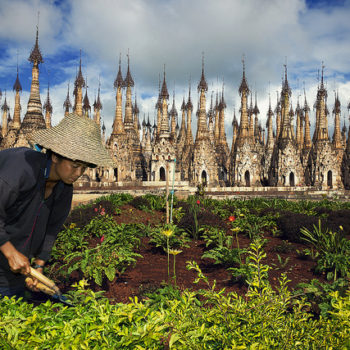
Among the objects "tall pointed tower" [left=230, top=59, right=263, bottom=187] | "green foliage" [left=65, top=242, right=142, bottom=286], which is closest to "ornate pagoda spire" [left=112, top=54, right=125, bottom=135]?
"tall pointed tower" [left=230, top=59, right=263, bottom=187]

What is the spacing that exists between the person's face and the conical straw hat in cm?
12

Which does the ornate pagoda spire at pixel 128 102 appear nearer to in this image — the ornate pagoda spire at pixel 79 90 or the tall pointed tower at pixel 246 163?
the ornate pagoda spire at pixel 79 90

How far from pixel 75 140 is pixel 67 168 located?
287 millimetres

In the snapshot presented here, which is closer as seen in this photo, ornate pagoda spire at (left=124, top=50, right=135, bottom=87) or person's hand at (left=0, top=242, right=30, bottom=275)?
person's hand at (left=0, top=242, right=30, bottom=275)

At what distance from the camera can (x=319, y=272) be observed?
531cm

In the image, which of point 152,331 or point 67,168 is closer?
point 152,331

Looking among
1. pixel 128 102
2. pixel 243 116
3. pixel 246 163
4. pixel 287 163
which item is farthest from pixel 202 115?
pixel 287 163

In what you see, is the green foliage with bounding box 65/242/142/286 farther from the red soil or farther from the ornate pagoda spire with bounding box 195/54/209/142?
the ornate pagoda spire with bounding box 195/54/209/142

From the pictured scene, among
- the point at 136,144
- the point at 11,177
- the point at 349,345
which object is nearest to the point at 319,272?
the point at 349,345

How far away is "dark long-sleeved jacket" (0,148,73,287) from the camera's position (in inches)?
98.6

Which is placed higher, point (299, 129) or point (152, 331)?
point (299, 129)

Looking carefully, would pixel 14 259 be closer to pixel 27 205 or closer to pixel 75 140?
pixel 27 205

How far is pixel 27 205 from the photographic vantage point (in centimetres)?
282

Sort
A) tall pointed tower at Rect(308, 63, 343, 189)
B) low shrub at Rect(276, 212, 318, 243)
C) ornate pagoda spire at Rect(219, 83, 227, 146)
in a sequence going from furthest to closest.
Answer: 1. ornate pagoda spire at Rect(219, 83, 227, 146)
2. tall pointed tower at Rect(308, 63, 343, 189)
3. low shrub at Rect(276, 212, 318, 243)
